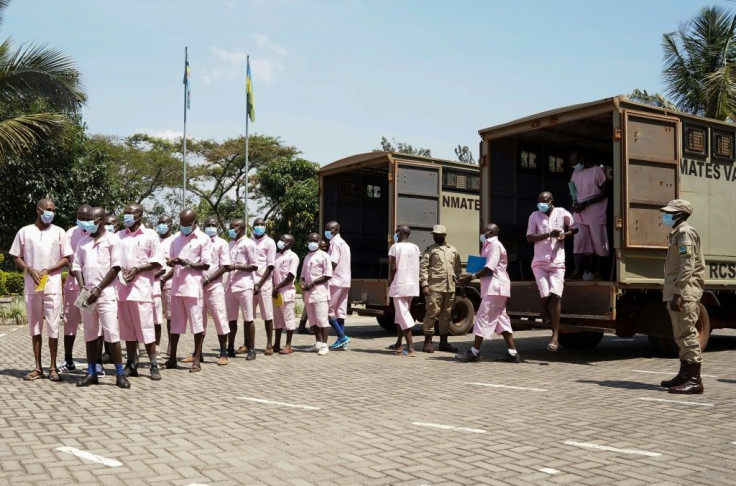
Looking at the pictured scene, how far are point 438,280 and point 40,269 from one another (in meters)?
5.32

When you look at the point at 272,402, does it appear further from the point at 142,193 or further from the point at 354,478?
the point at 142,193

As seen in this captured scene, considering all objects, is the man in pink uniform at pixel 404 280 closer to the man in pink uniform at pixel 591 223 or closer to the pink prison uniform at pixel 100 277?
the man in pink uniform at pixel 591 223

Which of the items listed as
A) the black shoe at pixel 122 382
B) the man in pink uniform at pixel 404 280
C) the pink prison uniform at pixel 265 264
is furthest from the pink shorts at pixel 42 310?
the man in pink uniform at pixel 404 280

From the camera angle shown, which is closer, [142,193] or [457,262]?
[457,262]

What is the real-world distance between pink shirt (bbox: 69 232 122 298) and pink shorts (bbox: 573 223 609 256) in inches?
249

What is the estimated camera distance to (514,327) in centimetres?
1048

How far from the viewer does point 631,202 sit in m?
9.23

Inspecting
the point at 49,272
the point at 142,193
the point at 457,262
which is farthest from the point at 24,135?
the point at 142,193

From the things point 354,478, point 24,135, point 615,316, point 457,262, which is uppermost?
point 24,135

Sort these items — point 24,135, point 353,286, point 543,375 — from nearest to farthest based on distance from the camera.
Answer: point 543,375 → point 353,286 → point 24,135

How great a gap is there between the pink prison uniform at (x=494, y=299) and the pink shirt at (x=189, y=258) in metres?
3.51

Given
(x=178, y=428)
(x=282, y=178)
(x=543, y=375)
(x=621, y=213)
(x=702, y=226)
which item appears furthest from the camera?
(x=282, y=178)

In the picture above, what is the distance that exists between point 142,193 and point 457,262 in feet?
107

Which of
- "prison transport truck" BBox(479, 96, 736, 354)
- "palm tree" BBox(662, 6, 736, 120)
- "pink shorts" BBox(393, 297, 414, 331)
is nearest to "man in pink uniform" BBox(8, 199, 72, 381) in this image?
"pink shorts" BBox(393, 297, 414, 331)
